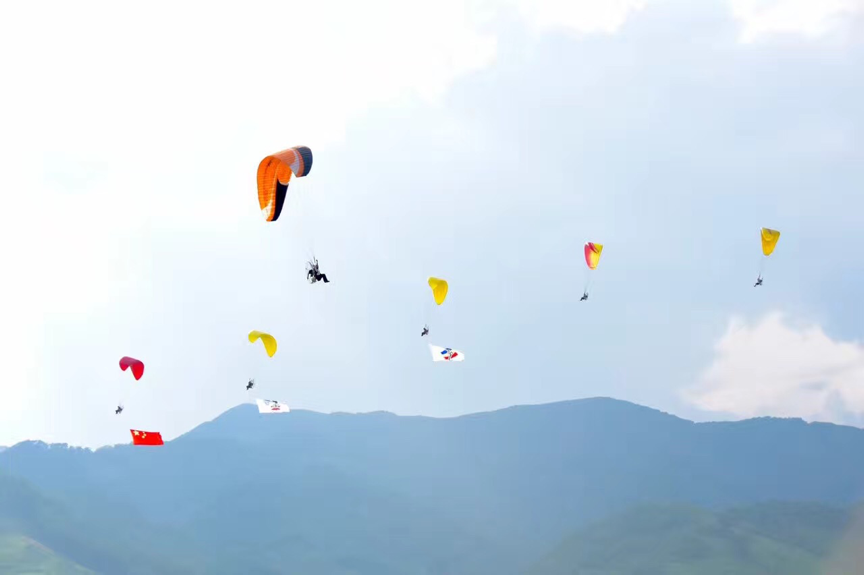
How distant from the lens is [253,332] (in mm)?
78875

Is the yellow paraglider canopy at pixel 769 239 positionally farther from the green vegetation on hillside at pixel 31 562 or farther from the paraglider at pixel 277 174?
the green vegetation on hillside at pixel 31 562

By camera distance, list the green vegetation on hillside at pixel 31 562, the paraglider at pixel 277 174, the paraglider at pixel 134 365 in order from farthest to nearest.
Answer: the green vegetation on hillside at pixel 31 562, the paraglider at pixel 134 365, the paraglider at pixel 277 174

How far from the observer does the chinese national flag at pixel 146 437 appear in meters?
77.6

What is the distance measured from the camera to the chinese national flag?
255 ft

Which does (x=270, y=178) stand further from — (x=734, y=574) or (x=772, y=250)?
(x=734, y=574)

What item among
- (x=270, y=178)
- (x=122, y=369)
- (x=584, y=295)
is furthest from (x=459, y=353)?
(x=122, y=369)

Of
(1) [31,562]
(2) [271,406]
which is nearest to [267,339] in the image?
(2) [271,406]

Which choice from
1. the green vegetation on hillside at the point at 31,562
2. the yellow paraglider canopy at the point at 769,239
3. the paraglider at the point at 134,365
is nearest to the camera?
the yellow paraglider canopy at the point at 769,239

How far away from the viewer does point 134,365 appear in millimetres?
90875

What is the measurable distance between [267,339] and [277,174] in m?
24.3

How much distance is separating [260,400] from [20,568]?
131516 mm

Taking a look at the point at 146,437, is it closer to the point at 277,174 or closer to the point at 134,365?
the point at 134,365

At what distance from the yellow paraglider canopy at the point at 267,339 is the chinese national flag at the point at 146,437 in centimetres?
1321

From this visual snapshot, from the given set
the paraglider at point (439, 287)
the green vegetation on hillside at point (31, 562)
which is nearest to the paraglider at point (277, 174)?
the paraglider at point (439, 287)
